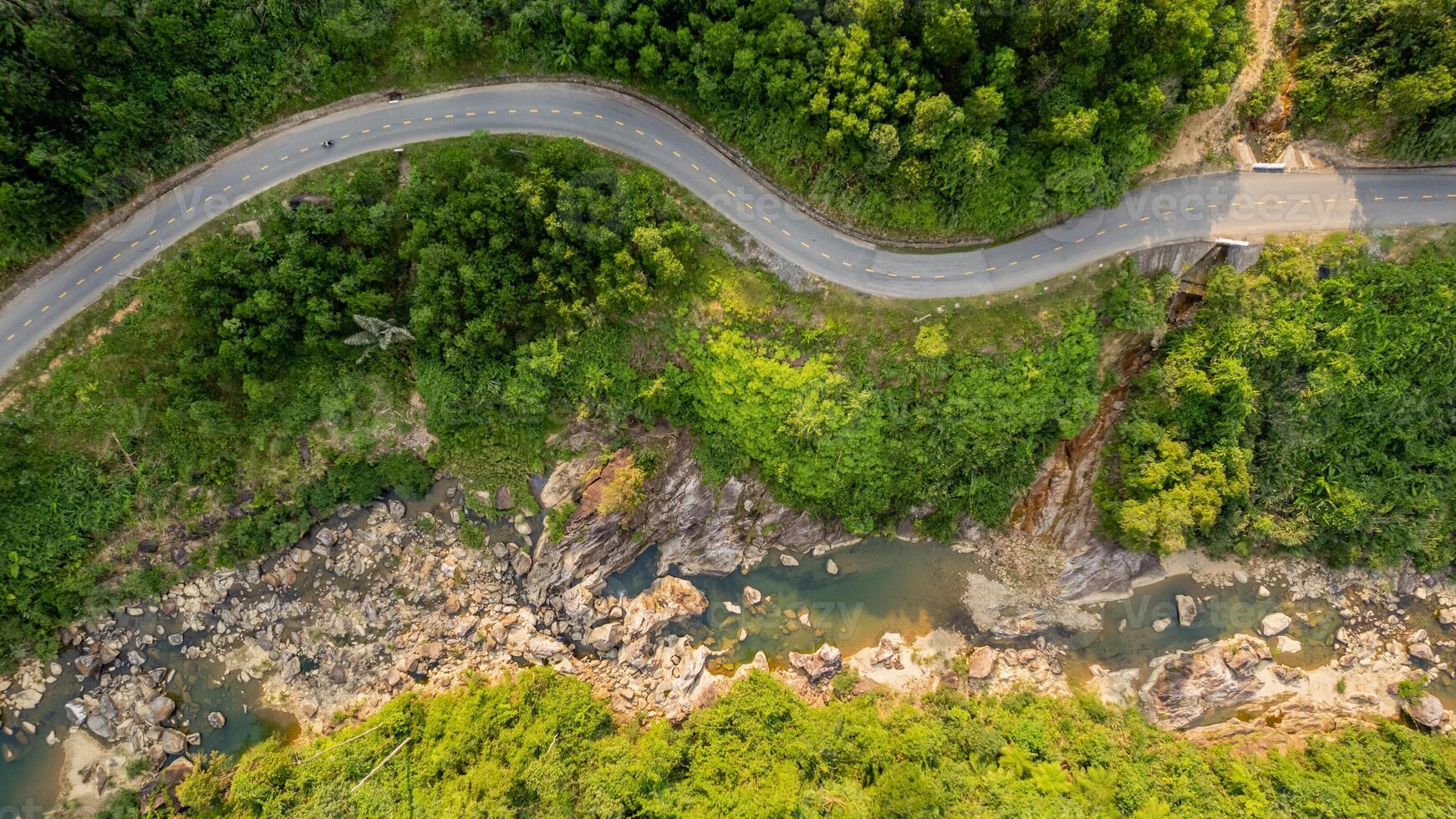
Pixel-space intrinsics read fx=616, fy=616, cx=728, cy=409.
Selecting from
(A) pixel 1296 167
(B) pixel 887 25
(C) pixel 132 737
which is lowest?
(C) pixel 132 737

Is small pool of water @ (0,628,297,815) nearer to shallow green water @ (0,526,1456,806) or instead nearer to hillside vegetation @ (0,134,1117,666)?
shallow green water @ (0,526,1456,806)

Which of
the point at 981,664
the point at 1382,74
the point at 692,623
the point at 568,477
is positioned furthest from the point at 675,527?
the point at 1382,74

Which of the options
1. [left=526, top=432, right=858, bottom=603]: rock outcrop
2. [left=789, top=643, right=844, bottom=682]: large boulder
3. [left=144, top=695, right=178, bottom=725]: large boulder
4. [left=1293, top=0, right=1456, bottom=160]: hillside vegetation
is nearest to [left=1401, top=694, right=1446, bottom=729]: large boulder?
[left=1293, top=0, right=1456, bottom=160]: hillside vegetation

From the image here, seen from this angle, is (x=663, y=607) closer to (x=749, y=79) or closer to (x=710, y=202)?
(x=710, y=202)

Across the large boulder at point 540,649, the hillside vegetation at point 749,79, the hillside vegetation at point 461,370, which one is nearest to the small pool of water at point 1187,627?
the hillside vegetation at point 461,370

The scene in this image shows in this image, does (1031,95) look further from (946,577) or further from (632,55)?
(946,577)

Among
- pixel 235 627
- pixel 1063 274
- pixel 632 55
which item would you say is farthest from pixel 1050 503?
pixel 235 627
